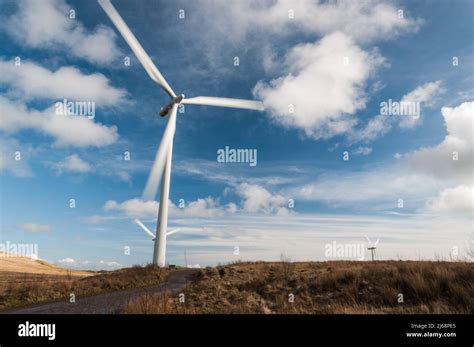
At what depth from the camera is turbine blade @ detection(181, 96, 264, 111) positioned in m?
33.1

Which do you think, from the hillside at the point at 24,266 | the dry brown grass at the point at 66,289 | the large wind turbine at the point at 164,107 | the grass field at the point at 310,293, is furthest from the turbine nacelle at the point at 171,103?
the hillside at the point at 24,266

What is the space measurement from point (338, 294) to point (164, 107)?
25101 millimetres

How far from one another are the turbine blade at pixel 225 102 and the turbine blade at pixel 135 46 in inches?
102

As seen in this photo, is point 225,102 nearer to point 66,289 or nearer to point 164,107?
point 164,107

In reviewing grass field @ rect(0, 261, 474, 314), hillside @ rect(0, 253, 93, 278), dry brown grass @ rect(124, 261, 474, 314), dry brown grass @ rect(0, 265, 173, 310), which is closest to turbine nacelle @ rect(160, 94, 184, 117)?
dry brown grass @ rect(0, 265, 173, 310)

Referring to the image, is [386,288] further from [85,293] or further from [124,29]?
[124,29]

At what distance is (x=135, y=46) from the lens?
2980cm

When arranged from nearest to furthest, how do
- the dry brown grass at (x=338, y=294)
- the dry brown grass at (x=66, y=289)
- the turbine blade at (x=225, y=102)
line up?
1. the dry brown grass at (x=338, y=294)
2. the dry brown grass at (x=66, y=289)
3. the turbine blade at (x=225, y=102)

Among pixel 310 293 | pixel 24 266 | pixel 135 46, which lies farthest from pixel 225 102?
pixel 24 266

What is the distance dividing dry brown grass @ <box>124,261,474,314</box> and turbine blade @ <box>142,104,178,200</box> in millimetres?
8044

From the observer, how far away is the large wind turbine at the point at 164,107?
27828mm

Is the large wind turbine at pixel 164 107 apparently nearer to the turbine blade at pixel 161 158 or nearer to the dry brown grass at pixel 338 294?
the turbine blade at pixel 161 158
